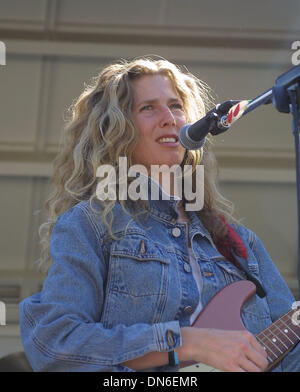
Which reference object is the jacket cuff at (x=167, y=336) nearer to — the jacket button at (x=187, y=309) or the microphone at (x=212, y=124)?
the jacket button at (x=187, y=309)

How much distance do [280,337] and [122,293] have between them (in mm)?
391

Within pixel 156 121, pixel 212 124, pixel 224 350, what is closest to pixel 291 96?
pixel 212 124

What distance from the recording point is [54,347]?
125 centimetres

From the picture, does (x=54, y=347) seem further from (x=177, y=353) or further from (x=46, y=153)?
(x=46, y=153)

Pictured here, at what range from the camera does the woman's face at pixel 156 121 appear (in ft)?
5.44

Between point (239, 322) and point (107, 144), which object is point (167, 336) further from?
point (107, 144)

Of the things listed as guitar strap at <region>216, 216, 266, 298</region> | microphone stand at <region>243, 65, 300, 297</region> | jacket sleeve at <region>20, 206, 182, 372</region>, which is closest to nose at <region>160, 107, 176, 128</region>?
guitar strap at <region>216, 216, 266, 298</region>

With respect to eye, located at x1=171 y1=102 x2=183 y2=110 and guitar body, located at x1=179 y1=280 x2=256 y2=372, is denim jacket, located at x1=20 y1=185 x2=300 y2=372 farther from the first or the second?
eye, located at x1=171 y1=102 x2=183 y2=110

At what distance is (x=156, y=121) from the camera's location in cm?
168

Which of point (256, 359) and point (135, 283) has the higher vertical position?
point (135, 283)

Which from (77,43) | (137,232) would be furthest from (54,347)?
(77,43)

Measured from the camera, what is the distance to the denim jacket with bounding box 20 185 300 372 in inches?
48.6

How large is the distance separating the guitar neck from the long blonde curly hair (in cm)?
34
